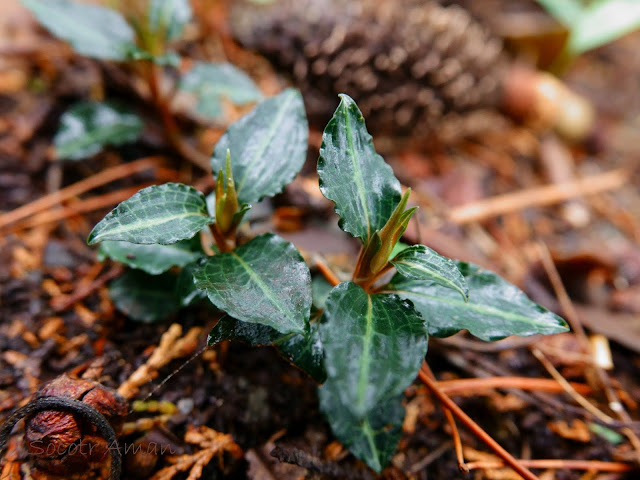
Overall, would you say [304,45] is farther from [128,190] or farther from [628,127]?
[628,127]

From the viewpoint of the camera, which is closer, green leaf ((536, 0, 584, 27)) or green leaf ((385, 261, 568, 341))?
green leaf ((385, 261, 568, 341))

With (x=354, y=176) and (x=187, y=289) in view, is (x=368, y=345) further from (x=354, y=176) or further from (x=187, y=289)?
(x=187, y=289)

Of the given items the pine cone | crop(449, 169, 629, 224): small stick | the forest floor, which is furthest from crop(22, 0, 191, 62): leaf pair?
crop(449, 169, 629, 224): small stick

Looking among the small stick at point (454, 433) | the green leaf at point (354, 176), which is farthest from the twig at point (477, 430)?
the green leaf at point (354, 176)

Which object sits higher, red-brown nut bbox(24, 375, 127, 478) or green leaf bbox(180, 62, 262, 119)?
green leaf bbox(180, 62, 262, 119)

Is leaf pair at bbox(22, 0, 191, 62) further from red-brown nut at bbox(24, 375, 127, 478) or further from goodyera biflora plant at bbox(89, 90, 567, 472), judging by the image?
red-brown nut at bbox(24, 375, 127, 478)

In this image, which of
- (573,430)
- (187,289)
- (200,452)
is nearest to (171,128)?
(187,289)
